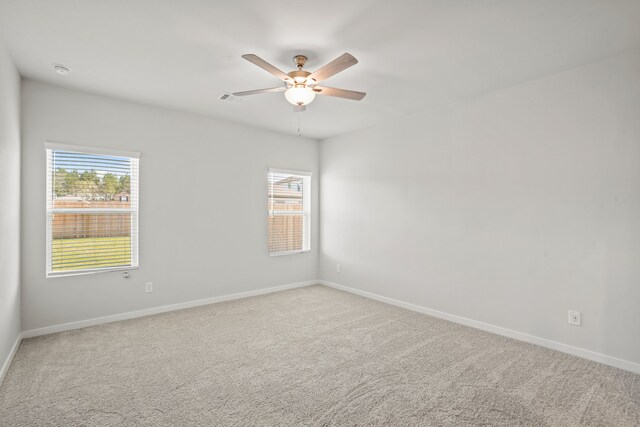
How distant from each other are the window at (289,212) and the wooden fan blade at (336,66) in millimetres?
2729

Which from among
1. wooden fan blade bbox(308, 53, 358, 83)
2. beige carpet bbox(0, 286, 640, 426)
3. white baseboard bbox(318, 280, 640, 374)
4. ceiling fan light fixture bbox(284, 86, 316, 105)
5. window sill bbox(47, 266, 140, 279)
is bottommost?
beige carpet bbox(0, 286, 640, 426)

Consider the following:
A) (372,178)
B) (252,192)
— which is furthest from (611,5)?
(252,192)

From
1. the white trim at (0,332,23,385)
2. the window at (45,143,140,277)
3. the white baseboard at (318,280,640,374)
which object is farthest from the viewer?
the window at (45,143,140,277)

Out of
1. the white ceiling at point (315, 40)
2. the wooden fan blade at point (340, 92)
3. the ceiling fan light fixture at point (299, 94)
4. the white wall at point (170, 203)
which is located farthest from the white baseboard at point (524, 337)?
the ceiling fan light fixture at point (299, 94)

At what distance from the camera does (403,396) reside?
2309 mm

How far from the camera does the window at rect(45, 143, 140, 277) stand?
11.4 feet

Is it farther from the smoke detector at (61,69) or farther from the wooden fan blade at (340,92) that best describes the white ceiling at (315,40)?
the wooden fan blade at (340,92)

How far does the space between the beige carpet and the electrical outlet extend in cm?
31

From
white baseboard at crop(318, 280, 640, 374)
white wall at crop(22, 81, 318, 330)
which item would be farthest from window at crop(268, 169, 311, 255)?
white baseboard at crop(318, 280, 640, 374)

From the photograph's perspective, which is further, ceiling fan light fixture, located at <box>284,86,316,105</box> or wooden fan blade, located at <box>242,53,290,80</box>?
ceiling fan light fixture, located at <box>284,86,316,105</box>

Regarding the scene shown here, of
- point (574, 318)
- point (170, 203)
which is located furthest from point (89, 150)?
point (574, 318)

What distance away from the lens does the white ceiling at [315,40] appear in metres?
2.14

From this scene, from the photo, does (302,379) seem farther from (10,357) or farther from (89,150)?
(89,150)

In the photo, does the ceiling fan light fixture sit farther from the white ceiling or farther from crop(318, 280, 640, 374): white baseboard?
crop(318, 280, 640, 374): white baseboard
